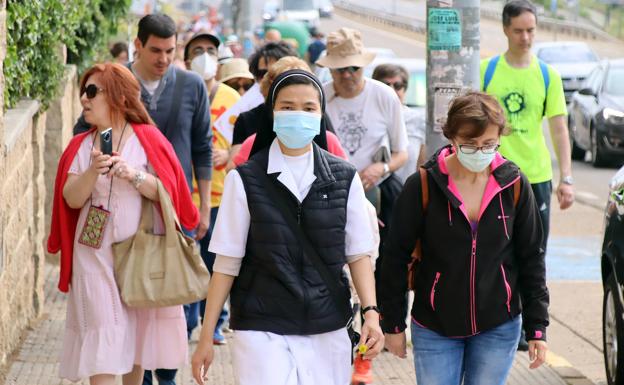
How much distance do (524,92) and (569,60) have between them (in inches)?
1067

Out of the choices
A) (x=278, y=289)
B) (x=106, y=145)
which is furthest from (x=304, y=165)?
(x=106, y=145)

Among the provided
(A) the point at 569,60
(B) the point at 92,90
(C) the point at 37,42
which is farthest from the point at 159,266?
(A) the point at 569,60

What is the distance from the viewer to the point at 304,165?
4816 millimetres

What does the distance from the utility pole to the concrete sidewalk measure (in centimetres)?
134

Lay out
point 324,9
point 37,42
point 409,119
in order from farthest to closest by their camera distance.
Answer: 1. point 324,9
2. point 409,119
3. point 37,42

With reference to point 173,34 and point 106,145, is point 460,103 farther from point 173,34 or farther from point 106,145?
point 173,34

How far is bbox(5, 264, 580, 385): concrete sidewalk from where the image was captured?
742cm

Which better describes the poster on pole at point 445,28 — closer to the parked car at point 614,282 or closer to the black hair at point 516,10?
the black hair at point 516,10

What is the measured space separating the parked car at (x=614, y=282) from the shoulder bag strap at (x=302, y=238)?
2.55m

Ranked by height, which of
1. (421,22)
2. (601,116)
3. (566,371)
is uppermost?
(566,371)

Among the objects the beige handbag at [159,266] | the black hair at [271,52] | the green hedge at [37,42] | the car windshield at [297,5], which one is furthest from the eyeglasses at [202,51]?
the car windshield at [297,5]

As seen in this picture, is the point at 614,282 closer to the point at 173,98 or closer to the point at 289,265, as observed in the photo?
the point at 173,98

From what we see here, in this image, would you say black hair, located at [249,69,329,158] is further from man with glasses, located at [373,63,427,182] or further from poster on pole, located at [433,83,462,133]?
man with glasses, located at [373,63,427,182]

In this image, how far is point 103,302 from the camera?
233 inches
